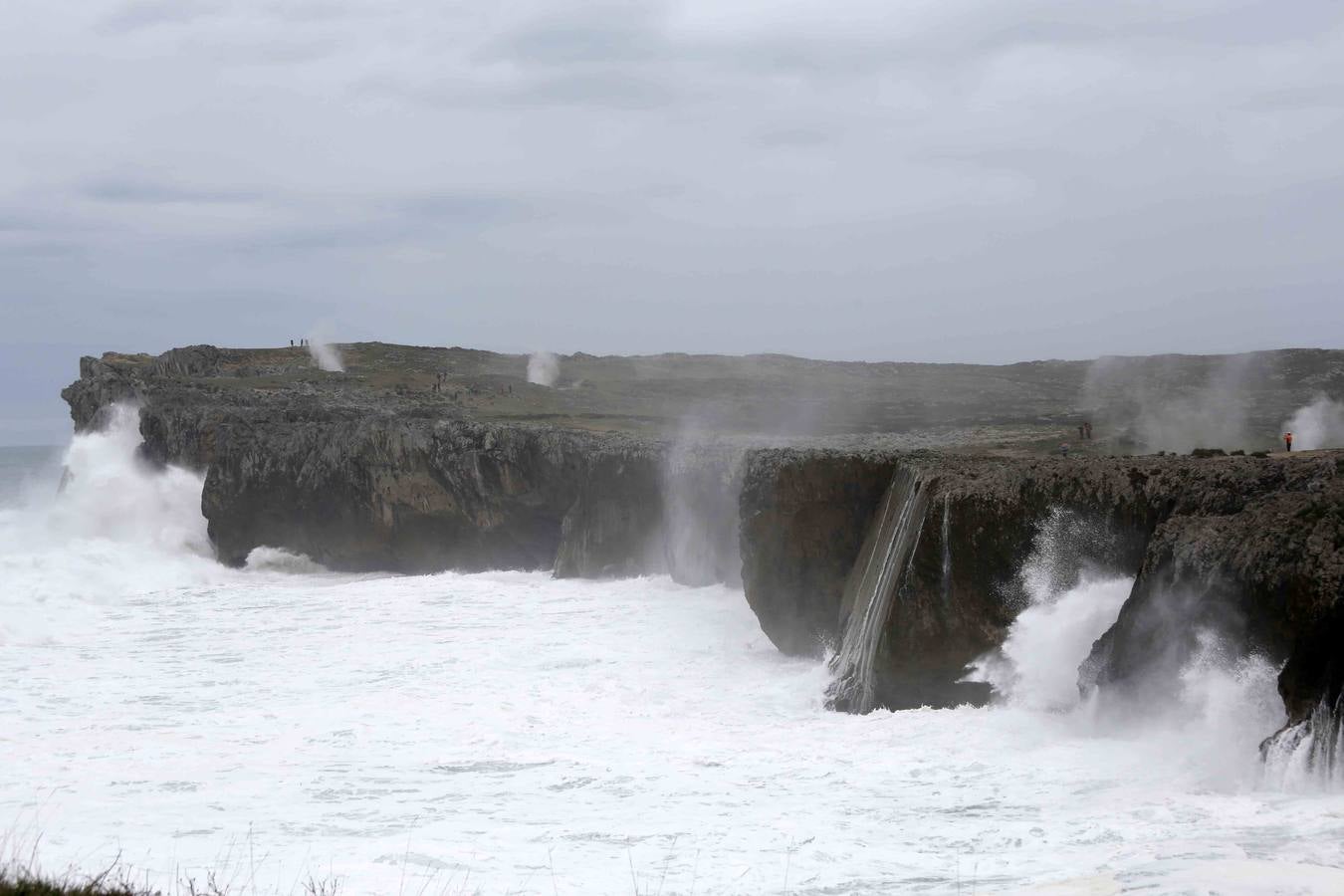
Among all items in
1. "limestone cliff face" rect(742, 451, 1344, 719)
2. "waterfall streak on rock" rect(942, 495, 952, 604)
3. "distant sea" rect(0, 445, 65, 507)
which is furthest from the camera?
"distant sea" rect(0, 445, 65, 507)

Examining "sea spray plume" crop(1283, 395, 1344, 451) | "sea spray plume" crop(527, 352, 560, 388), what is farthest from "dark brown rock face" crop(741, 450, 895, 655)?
"sea spray plume" crop(527, 352, 560, 388)

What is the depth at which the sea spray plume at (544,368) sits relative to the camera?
66.6 meters

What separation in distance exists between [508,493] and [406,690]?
52.3 feet

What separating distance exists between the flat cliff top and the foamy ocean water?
10003 millimetres

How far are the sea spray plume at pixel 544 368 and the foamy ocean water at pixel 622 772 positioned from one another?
4043cm

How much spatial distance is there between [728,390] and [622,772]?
1691 inches

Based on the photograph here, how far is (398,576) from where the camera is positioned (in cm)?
3675

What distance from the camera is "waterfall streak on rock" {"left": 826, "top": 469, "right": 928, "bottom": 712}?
681 inches

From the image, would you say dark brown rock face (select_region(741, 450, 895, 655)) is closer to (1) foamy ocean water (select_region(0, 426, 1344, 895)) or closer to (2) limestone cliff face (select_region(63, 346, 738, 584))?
(1) foamy ocean water (select_region(0, 426, 1344, 895))

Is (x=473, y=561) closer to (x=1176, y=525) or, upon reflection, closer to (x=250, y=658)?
(x=250, y=658)

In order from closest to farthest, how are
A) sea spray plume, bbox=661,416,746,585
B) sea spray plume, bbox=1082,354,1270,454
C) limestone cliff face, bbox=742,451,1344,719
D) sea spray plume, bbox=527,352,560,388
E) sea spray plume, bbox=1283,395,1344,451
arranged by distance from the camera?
1. limestone cliff face, bbox=742,451,1344,719
2. sea spray plume, bbox=1283,395,1344,451
3. sea spray plume, bbox=661,416,746,585
4. sea spray plume, bbox=1082,354,1270,454
5. sea spray plume, bbox=527,352,560,388

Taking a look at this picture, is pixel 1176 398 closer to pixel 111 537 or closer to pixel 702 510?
pixel 702 510

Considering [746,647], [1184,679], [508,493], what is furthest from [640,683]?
[508,493]

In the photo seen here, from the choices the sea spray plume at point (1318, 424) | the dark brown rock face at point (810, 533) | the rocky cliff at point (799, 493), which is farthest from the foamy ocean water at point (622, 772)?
the sea spray plume at point (1318, 424)
